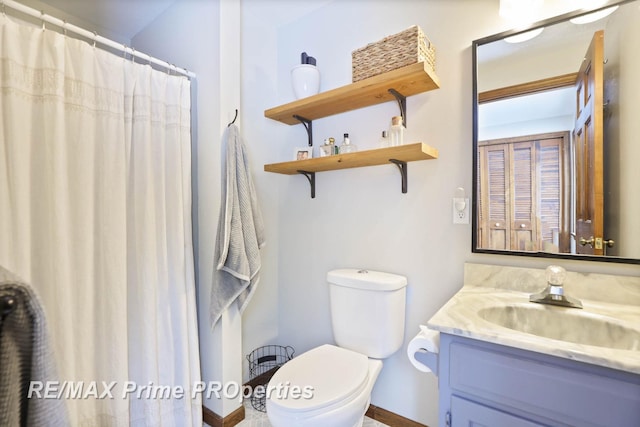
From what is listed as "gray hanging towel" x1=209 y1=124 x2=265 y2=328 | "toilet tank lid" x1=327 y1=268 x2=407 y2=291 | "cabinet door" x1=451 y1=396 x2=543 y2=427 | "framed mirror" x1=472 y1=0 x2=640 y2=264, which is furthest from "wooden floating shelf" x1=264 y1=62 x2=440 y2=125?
"cabinet door" x1=451 y1=396 x2=543 y2=427

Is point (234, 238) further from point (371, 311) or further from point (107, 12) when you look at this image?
point (107, 12)

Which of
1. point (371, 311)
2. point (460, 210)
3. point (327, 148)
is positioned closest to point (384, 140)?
point (327, 148)

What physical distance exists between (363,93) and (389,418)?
5.56 ft

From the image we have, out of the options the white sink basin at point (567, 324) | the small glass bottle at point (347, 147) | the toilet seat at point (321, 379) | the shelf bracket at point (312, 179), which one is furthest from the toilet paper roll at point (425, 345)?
the shelf bracket at point (312, 179)

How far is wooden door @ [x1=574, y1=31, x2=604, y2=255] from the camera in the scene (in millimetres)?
1081

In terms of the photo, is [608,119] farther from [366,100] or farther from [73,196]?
[73,196]

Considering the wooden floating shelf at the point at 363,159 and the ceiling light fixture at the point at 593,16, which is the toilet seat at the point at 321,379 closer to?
the wooden floating shelf at the point at 363,159

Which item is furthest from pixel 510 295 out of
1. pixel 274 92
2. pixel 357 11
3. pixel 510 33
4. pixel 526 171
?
pixel 274 92

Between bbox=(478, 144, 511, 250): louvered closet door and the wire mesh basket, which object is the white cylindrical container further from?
the wire mesh basket

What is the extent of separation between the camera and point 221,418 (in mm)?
1569

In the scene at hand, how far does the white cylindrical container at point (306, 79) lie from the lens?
65.9 inches

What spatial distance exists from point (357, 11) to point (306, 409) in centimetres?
198

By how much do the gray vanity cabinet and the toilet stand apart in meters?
0.39

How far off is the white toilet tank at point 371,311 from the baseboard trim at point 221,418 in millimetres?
713
